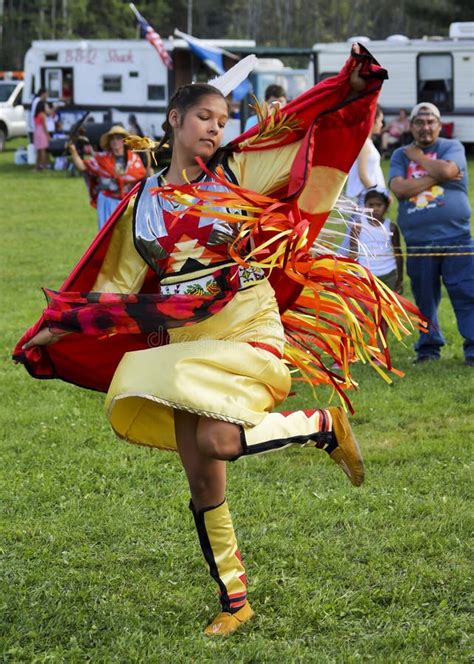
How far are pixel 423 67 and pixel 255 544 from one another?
23429 mm

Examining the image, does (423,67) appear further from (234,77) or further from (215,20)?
(215,20)

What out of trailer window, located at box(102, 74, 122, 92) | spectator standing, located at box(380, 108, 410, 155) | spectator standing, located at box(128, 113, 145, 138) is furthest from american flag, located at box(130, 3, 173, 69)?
spectator standing, located at box(380, 108, 410, 155)

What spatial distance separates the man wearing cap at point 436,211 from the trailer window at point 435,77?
19141mm

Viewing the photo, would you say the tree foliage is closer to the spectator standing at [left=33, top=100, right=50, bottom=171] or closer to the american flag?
the american flag

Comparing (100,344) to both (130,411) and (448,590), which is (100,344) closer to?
(130,411)

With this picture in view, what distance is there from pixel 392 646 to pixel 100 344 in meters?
1.43

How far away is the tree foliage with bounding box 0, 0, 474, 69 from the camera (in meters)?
49.2

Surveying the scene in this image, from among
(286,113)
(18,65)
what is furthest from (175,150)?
(18,65)

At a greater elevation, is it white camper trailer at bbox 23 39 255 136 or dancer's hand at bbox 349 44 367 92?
white camper trailer at bbox 23 39 255 136

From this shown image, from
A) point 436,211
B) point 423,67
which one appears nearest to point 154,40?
point 423,67

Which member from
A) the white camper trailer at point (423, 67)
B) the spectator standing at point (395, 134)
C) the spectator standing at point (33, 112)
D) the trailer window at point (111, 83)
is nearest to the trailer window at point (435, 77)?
the white camper trailer at point (423, 67)

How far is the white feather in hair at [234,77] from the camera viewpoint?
3961mm

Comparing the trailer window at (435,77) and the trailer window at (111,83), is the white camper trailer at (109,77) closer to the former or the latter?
the trailer window at (111,83)

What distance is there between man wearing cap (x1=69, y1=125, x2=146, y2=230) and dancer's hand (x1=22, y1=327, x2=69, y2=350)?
669 cm
